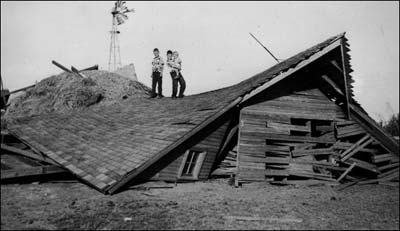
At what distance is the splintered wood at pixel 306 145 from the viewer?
12117 mm

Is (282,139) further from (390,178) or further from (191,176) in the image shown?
(390,178)

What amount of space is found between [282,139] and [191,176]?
3.79 metres

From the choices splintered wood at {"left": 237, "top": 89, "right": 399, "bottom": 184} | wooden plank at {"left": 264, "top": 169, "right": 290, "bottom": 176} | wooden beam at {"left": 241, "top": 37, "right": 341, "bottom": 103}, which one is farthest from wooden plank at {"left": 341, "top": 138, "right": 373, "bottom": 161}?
wooden beam at {"left": 241, "top": 37, "right": 341, "bottom": 103}

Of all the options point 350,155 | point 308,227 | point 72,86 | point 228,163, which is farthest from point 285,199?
point 72,86

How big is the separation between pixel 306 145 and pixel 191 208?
20.4 feet

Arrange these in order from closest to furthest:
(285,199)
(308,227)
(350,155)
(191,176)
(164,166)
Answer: (308,227) → (285,199) → (164,166) → (191,176) → (350,155)

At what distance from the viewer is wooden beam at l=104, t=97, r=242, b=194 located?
909cm

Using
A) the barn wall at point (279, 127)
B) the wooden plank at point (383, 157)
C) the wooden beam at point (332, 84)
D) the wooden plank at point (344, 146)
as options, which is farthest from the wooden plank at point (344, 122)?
the wooden plank at point (383, 157)

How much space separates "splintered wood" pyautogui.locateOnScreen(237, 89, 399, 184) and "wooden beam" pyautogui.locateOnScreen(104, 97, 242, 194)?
1.12 m

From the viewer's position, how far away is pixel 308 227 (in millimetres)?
7250

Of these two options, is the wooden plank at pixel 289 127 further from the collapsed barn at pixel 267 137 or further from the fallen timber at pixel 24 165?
the fallen timber at pixel 24 165

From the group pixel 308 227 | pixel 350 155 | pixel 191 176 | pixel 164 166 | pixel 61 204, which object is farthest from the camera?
pixel 350 155

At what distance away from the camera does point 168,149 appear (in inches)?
412

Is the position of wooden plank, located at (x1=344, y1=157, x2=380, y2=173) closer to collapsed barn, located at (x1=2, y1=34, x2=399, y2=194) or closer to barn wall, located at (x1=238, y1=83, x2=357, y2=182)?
collapsed barn, located at (x1=2, y1=34, x2=399, y2=194)
